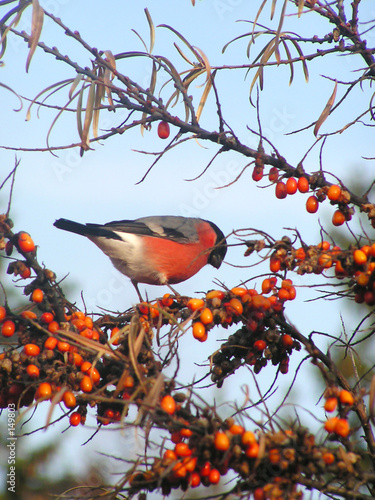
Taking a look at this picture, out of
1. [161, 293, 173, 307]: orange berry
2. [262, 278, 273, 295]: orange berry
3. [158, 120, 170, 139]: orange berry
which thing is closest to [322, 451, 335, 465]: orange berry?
[262, 278, 273, 295]: orange berry

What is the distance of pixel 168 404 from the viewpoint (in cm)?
158

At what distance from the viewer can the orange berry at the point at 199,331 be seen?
2.02 metres

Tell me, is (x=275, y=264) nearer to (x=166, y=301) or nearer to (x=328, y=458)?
(x=328, y=458)

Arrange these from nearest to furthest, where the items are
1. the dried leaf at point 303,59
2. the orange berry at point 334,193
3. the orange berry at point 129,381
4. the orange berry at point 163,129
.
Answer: the orange berry at point 129,381 < the orange berry at point 334,193 < the orange berry at point 163,129 < the dried leaf at point 303,59

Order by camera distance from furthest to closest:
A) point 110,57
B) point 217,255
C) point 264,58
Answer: point 217,255
point 264,58
point 110,57

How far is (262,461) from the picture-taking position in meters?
1.49

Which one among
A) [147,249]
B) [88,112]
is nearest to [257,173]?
[88,112]

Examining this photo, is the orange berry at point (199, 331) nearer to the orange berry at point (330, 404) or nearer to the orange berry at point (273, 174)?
the orange berry at point (330, 404)

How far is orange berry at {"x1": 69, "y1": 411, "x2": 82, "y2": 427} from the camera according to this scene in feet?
7.05

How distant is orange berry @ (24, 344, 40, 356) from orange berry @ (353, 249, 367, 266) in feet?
4.07

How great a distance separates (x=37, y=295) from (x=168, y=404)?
2.79 ft

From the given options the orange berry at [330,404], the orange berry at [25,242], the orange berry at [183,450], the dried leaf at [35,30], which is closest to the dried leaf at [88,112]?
the dried leaf at [35,30]

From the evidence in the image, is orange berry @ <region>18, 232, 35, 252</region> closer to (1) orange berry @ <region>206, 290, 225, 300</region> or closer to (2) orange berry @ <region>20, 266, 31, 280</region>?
(2) orange berry @ <region>20, 266, 31, 280</region>

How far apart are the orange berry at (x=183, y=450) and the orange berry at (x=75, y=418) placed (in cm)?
73
